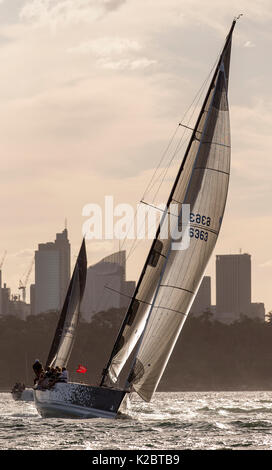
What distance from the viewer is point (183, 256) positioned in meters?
54.9

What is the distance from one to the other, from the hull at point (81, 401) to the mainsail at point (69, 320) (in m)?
18.4

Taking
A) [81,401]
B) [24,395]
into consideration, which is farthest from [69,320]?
[81,401]

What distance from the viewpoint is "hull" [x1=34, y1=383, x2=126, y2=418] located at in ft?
178

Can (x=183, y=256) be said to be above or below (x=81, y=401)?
above

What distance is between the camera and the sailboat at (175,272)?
54.6 metres

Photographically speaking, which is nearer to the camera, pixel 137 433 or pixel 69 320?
pixel 137 433

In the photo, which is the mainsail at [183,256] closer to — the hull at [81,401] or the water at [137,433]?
the hull at [81,401]

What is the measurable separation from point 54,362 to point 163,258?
24.1 m

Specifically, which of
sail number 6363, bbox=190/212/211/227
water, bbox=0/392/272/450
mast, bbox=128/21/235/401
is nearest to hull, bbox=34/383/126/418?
water, bbox=0/392/272/450

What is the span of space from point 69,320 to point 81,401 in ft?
79.6

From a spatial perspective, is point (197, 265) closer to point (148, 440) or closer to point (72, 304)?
point (148, 440)

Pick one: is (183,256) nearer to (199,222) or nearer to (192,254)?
(192,254)

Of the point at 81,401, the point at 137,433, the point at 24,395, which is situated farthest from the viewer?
the point at 24,395
